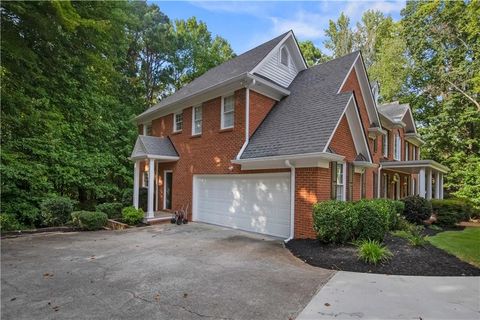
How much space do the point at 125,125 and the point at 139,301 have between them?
18.2 meters

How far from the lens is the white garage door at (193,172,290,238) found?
382 inches

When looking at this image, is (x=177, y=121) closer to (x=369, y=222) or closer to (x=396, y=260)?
(x=369, y=222)

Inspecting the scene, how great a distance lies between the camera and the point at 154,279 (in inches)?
214

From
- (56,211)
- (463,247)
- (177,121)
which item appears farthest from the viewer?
(177,121)

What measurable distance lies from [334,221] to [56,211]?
1132 cm

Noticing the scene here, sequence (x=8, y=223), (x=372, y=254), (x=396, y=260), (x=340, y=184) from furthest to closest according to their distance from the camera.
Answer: (x=8, y=223)
(x=340, y=184)
(x=396, y=260)
(x=372, y=254)

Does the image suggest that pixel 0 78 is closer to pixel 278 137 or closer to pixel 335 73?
pixel 278 137

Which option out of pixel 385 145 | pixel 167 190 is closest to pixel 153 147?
pixel 167 190

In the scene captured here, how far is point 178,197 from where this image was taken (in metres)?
13.9

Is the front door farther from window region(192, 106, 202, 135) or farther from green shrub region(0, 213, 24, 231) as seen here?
green shrub region(0, 213, 24, 231)

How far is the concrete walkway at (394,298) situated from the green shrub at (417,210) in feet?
26.9

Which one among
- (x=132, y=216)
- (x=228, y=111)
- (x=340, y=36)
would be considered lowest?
(x=132, y=216)

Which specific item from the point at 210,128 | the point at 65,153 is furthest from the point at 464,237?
the point at 65,153

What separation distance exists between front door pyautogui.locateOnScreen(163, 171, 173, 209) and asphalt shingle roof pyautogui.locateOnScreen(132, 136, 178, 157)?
1.26 metres
